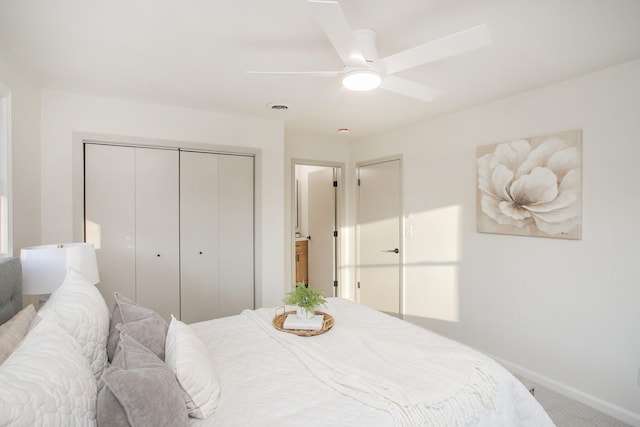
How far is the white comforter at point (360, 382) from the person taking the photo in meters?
1.29

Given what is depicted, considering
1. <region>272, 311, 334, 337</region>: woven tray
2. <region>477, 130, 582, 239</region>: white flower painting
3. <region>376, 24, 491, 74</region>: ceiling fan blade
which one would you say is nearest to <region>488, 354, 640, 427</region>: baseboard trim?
<region>477, 130, 582, 239</region>: white flower painting

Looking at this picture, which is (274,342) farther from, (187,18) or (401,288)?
(401,288)

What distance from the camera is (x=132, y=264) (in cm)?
316

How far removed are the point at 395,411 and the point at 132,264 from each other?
2806mm

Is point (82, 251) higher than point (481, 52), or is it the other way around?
point (481, 52)

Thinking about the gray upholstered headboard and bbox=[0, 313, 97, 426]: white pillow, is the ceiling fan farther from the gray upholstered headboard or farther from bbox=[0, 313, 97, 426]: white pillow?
the gray upholstered headboard

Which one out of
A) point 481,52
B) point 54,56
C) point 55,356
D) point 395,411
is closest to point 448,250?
point 481,52

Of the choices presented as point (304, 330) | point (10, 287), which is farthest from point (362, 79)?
point (10, 287)

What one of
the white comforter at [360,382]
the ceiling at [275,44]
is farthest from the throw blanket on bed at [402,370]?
the ceiling at [275,44]

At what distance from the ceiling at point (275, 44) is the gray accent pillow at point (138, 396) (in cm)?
161

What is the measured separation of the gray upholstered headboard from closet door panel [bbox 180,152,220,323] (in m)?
1.66

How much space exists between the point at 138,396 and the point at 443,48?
1.79 m

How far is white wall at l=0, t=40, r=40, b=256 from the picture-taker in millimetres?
2178

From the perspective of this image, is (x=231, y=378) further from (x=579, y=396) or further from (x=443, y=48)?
(x=579, y=396)
